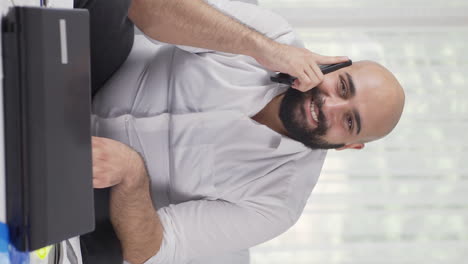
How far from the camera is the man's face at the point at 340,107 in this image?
4.44 feet

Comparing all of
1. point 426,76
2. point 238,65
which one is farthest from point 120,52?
point 426,76

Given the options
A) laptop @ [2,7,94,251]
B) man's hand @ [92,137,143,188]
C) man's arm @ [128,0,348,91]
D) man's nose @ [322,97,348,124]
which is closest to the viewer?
laptop @ [2,7,94,251]

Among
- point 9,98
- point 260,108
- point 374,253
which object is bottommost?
point 374,253

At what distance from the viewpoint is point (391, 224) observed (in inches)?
68.5

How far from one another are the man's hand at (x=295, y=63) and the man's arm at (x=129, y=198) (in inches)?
16.9

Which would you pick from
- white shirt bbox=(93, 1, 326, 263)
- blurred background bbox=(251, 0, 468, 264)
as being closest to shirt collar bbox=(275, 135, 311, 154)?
white shirt bbox=(93, 1, 326, 263)

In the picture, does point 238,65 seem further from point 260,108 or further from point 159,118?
point 159,118

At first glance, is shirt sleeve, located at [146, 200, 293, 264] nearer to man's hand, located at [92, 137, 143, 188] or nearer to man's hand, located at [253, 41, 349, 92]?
man's hand, located at [92, 137, 143, 188]

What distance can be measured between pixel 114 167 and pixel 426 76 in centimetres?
129

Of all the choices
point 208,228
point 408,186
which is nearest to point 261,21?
point 208,228

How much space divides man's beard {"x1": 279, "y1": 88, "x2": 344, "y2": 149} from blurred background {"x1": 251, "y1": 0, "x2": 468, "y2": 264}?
414mm

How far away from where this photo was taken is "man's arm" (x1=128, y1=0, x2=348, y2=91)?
1195mm

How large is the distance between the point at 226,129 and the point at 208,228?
282 mm

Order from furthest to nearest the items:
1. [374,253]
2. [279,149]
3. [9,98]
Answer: [374,253]
[279,149]
[9,98]
